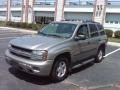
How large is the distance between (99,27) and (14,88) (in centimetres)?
528

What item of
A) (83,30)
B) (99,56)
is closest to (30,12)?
(99,56)

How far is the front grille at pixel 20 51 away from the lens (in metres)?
6.98

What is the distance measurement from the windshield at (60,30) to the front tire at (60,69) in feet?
3.04

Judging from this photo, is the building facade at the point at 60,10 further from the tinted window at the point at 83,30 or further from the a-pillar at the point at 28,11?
the tinted window at the point at 83,30

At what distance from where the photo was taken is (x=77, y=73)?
28.5ft

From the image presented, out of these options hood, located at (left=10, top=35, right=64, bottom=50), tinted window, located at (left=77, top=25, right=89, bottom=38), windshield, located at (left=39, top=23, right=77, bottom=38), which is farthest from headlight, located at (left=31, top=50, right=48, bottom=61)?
tinted window, located at (left=77, top=25, right=89, bottom=38)

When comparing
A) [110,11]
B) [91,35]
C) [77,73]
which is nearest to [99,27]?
[91,35]

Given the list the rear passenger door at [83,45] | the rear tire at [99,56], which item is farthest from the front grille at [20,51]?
the rear tire at [99,56]

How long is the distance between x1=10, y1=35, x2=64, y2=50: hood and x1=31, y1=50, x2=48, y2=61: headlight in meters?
0.10

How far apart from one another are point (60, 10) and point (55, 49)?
33150 mm

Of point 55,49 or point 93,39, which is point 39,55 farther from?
point 93,39

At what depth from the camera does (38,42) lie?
7.25 meters

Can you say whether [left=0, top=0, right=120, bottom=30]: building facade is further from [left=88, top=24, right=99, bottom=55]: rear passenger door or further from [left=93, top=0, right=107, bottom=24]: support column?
[left=88, top=24, right=99, bottom=55]: rear passenger door

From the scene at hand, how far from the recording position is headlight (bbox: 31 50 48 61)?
22.4ft
